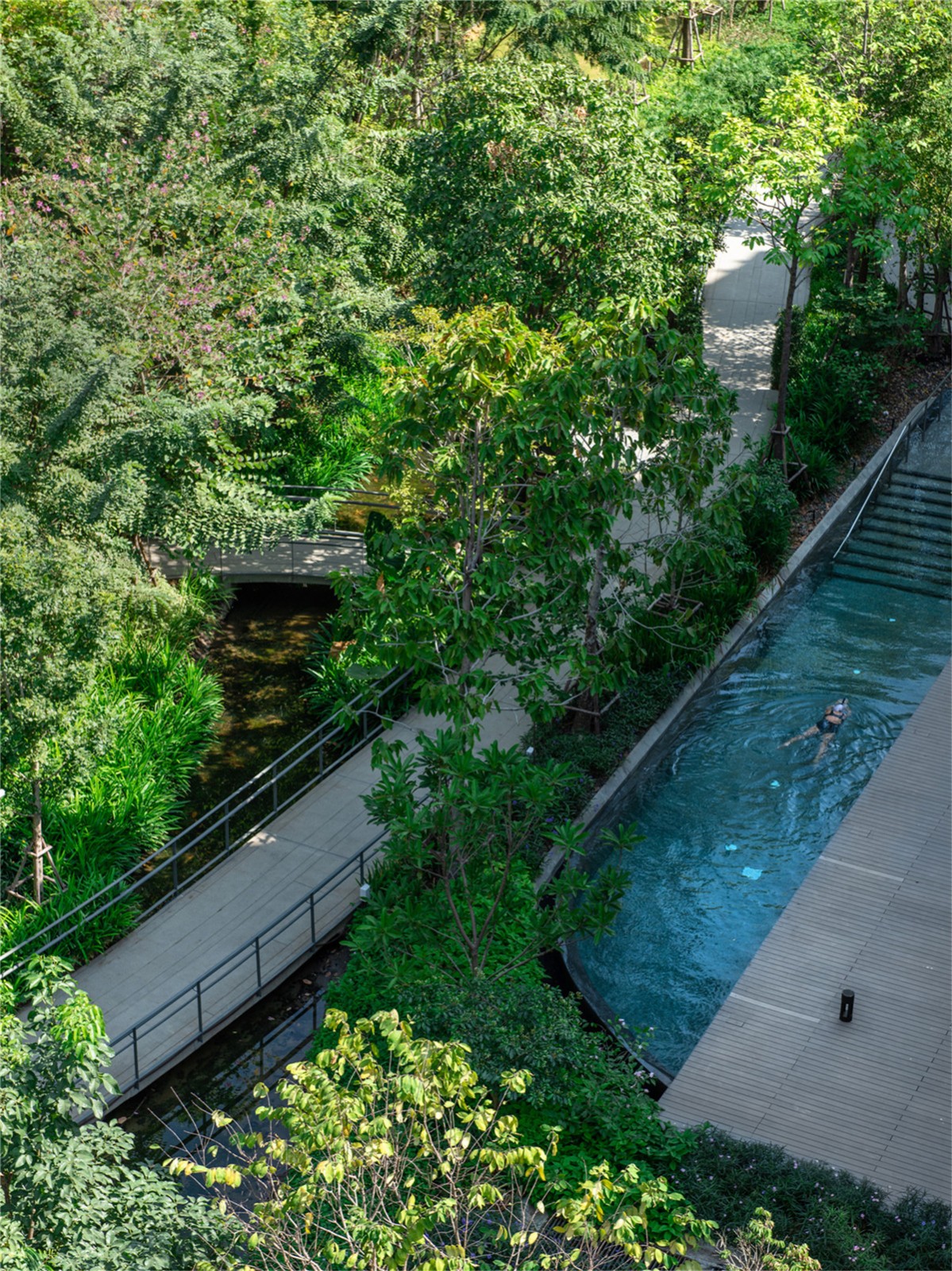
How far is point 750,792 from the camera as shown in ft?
61.1

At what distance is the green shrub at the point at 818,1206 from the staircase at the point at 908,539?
12.9 meters

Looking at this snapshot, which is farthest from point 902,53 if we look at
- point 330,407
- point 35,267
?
point 35,267

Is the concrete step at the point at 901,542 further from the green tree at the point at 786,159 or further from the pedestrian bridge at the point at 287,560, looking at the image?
the pedestrian bridge at the point at 287,560

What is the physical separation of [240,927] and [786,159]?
593 inches

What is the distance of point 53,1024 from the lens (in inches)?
388

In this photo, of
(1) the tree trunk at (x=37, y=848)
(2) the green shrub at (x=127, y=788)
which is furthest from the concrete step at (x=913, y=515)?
(1) the tree trunk at (x=37, y=848)

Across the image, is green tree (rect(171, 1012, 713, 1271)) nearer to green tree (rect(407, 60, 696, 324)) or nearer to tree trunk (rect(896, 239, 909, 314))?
green tree (rect(407, 60, 696, 324))

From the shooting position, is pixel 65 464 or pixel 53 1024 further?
pixel 65 464

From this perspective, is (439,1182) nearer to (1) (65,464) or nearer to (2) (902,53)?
(1) (65,464)

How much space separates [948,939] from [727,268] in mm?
19736

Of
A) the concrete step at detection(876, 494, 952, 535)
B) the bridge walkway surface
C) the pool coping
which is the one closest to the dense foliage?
the pool coping

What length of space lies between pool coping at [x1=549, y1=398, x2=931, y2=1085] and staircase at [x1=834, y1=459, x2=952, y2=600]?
375mm

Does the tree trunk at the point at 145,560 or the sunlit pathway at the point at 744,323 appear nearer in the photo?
the tree trunk at the point at 145,560

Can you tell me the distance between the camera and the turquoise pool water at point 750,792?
1572 cm
